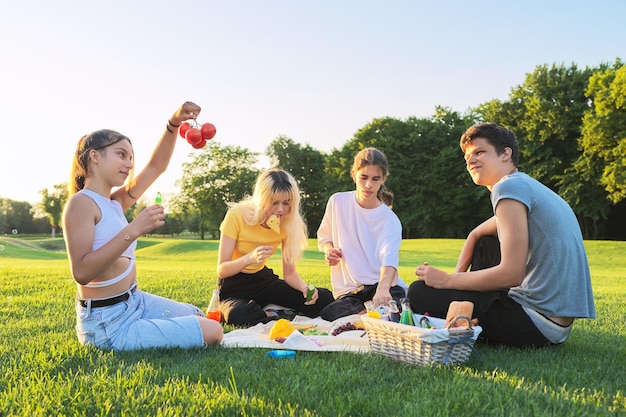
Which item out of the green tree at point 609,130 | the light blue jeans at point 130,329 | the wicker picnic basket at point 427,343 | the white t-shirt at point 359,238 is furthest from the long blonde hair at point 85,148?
the green tree at point 609,130

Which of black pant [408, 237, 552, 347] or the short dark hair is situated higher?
the short dark hair

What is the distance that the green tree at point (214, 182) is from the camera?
51.2m

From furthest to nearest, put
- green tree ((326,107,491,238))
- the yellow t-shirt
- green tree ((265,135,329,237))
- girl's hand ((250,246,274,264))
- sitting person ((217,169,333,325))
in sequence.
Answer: green tree ((265,135,329,237)), green tree ((326,107,491,238)), the yellow t-shirt, sitting person ((217,169,333,325)), girl's hand ((250,246,274,264))

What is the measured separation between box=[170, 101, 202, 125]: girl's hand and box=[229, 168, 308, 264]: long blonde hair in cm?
111

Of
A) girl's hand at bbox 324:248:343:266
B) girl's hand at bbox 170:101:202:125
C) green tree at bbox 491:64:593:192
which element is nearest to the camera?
girl's hand at bbox 170:101:202:125

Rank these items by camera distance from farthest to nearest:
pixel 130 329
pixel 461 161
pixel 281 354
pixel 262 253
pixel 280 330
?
pixel 461 161
pixel 262 253
pixel 280 330
pixel 130 329
pixel 281 354

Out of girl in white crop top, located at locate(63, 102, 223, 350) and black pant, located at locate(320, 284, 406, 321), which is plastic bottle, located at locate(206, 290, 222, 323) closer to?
girl in white crop top, located at locate(63, 102, 223, 350)

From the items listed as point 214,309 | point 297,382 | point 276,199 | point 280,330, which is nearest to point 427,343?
point 297,382

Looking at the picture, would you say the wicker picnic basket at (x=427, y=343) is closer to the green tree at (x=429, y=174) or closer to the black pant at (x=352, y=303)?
the black pant at (x=352, y=303)

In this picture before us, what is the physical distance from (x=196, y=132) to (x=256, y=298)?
6.83 ft

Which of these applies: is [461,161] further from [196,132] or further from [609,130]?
[196,132]

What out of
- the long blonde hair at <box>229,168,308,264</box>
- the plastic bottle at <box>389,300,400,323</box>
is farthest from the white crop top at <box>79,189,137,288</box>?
the plastic bottle at <box>389,300,400,323</box>

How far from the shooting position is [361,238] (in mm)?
5395

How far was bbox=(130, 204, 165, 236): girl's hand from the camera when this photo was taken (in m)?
3.19
